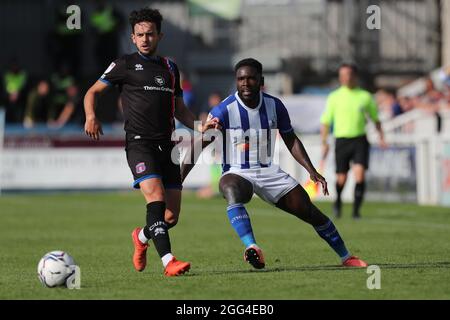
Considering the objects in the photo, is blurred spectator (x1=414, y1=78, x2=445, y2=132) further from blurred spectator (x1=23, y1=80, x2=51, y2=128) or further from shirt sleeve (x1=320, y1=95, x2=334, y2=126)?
blurred spectator (x1=23, y1=80, x2=51, y2=128)

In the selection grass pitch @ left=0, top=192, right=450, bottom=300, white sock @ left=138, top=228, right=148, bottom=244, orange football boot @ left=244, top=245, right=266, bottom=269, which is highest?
white sock @ left=138, top=228, right=148, bottom=244

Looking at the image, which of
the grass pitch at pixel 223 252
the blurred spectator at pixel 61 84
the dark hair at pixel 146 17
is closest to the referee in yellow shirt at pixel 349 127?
the grass pitch at pixel 223 252

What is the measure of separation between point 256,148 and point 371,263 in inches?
68.7

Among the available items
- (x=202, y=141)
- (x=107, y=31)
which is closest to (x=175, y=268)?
(x=202, y=141)

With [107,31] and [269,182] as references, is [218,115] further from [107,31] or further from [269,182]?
[107,31]

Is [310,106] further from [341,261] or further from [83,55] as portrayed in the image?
[341,261]

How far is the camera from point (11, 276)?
1018 centimetres

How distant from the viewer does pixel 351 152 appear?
57.9 ft

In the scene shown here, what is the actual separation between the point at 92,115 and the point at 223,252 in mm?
3403

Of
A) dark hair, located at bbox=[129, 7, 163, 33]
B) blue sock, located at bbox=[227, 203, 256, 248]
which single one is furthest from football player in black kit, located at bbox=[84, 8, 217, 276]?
blue sock, located at bbox=[227, 203, 256, 248]

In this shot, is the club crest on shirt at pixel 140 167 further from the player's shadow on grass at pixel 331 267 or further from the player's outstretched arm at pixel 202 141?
the player's shadow on grass at pixel 331 267

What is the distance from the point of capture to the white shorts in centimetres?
1011

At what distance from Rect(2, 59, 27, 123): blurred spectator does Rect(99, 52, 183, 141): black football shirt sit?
19937 mm

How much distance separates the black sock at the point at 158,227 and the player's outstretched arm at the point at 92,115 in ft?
2.54
